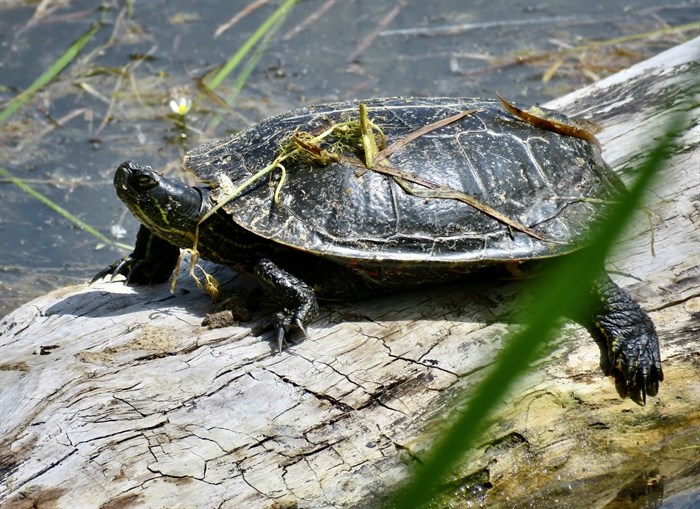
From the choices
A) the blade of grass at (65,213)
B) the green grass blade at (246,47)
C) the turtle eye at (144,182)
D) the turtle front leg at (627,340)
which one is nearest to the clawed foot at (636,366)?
the turtle front leg at (627,340)

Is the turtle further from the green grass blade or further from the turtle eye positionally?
the green grass blade

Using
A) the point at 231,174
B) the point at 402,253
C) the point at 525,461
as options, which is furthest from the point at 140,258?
the point at 525,461

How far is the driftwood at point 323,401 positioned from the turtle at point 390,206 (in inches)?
6.2

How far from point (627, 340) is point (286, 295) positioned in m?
1.47

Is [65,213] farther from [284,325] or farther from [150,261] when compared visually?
[284,325]

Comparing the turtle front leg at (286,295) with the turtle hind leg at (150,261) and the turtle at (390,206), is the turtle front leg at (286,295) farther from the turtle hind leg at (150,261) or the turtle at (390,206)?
the turtle hind leg at (150,261)

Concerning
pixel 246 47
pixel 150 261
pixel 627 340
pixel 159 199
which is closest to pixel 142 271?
pixel 150 261

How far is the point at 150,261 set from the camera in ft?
14.0

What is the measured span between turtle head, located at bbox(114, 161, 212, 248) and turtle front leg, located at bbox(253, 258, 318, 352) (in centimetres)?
39

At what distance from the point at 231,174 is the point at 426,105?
1053 mm

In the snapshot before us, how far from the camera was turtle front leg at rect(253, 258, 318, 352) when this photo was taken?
3641mm

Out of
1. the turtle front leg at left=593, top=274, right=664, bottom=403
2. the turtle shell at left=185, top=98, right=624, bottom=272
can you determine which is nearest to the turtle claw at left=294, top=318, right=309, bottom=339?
the turtle shell at left=185, top=98, right=624, bottom=272

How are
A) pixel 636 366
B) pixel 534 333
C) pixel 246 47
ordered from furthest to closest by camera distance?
pixel 246 47, pixel 636 366, pixel 534 333

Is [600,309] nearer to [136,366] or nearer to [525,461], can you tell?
[525,461]
